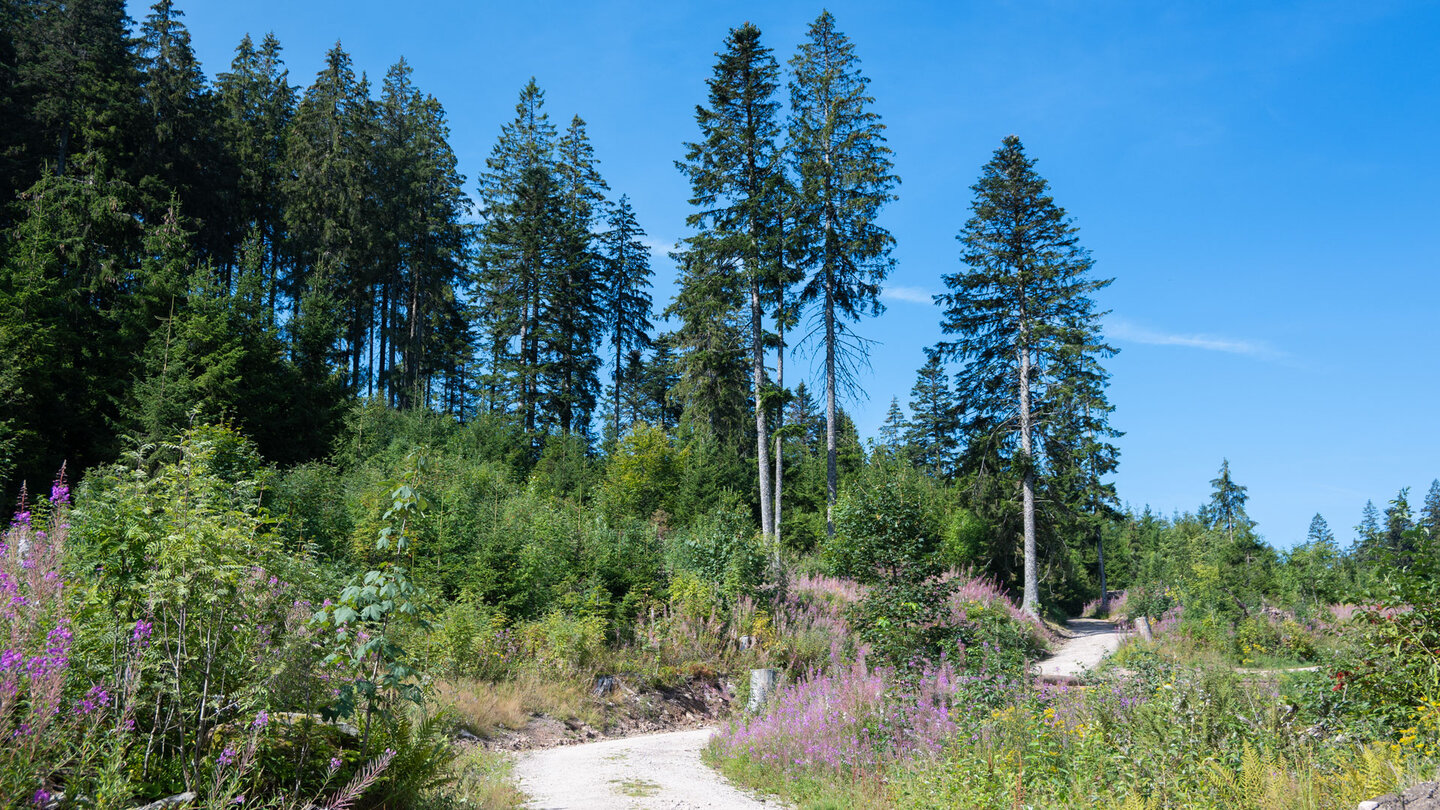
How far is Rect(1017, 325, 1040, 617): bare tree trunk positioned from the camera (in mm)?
21766

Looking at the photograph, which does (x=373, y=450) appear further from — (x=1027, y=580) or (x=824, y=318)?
(x=1027, y=580)

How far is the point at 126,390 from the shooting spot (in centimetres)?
1617

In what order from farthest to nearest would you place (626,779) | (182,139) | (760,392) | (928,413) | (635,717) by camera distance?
1. (928,413)
2. (182,139)
3. (760,392)
4. (635,717)
5. (626,779)

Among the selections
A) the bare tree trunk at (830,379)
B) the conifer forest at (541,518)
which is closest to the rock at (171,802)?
the conifer forest at (541,518)

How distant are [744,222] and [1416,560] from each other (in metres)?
18.0

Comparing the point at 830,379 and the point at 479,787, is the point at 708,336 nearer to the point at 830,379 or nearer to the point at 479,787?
the point at 830,379

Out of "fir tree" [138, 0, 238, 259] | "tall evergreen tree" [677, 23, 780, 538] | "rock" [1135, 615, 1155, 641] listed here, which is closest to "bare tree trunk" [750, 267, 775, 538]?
"tall evergreen tree" [677, 23, 780, 538]

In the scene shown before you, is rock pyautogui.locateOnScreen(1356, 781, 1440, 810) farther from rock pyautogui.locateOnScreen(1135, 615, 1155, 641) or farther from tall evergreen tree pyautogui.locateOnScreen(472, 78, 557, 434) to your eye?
tall evergreen tree pyautogui.locateOnScreen(472, 78, 557, 434)

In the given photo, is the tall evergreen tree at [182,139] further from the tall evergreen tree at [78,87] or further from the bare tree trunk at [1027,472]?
the bare tree trunk at [1027,472]

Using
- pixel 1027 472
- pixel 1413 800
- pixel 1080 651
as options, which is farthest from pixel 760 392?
pixel 1413 800

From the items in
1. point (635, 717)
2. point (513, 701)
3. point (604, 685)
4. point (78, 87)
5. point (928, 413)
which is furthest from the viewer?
point (928, 413)

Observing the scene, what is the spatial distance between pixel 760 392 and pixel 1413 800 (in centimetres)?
1713

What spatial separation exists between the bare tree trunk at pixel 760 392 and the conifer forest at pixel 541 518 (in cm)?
13

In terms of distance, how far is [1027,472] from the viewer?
2239 cm
